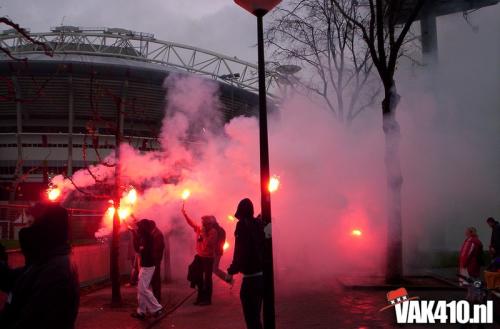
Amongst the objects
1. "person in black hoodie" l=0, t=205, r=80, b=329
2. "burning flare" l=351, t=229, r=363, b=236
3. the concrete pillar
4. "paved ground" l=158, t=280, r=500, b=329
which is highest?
the concrete pillar

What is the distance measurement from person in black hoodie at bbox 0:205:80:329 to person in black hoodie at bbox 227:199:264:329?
2.63m

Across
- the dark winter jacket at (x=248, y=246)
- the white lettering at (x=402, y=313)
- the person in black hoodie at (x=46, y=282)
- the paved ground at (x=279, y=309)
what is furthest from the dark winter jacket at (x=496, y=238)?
the person in black hoodie at (x=46, y=282)

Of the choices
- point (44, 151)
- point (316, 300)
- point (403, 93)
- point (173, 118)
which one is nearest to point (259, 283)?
point (316, 300)

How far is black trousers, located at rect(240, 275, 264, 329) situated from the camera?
5145 mm

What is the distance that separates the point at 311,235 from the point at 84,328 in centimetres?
1097

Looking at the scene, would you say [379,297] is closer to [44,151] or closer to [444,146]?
[444,146]

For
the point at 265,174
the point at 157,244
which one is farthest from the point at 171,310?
the point at 265,174

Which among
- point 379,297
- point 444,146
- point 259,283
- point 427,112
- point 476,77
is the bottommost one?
point 379,297

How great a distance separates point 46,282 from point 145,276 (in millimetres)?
5704

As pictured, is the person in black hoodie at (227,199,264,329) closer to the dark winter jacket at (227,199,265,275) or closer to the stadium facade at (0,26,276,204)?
the dark winter jacket at (227,199,265,275)

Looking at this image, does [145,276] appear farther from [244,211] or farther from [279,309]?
[244,211]

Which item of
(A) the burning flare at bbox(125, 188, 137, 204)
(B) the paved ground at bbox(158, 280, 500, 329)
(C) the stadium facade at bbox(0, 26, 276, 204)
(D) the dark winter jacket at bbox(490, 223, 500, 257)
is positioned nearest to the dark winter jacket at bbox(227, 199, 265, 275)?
(B) the paved ground at bbox(158, 280, 500, 329)

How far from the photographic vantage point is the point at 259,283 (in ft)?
17.3

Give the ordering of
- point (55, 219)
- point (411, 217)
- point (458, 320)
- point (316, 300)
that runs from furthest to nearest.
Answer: point (411, 217) → point (316, 300) → point (458, 320) → point (55, 219)
